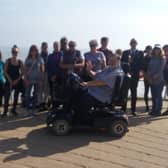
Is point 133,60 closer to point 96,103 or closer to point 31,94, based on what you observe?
point 96,103

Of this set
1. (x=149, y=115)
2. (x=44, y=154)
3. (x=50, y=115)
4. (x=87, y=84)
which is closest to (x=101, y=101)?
(x=87, y=84)

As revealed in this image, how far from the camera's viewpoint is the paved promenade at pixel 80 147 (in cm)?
582

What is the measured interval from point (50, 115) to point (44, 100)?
6.85ft

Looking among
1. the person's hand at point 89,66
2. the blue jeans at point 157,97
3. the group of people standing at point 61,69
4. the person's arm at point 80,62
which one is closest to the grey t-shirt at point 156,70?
the group of people standing at point 61,69

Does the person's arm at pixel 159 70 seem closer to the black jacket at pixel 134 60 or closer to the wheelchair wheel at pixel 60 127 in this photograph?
the black jacket at pixel 134 60

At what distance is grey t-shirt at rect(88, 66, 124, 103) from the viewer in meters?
7.34

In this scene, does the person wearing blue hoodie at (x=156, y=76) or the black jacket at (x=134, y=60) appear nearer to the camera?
the person wearing blue hoodie at (x=156, y=76)

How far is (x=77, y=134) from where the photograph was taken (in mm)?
7469

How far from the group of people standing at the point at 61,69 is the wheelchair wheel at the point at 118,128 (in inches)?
47.9

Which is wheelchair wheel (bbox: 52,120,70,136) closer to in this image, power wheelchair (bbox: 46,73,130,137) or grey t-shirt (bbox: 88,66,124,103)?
power wheelchair (bbox: 46,73,130,137)

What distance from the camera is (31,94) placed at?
29.9 feet

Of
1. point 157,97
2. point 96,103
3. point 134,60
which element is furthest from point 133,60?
point 96,103

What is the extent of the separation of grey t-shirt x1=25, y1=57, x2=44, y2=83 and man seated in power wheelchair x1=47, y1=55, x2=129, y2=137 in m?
1.59

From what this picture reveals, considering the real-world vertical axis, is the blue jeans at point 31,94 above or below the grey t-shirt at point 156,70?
below
